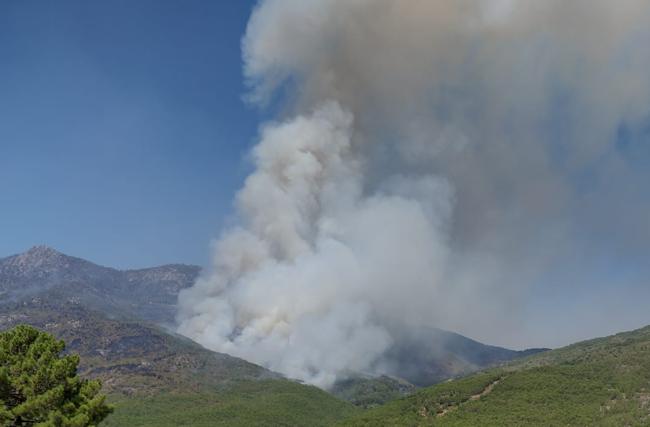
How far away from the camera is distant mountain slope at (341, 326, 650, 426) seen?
11006cm

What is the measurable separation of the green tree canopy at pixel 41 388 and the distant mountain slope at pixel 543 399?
92442 mm

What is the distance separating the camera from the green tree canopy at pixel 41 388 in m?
35.6

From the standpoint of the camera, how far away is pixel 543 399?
122 m

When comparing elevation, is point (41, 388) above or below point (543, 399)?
below

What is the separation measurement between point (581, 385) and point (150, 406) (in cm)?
12545

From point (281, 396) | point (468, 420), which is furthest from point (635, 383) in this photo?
point (281, 396)

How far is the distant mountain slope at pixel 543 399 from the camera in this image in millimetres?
110062

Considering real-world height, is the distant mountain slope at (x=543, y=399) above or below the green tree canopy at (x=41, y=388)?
above

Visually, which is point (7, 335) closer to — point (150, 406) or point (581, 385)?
point (581, 385)

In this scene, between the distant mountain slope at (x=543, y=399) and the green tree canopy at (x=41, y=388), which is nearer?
the green tree canopy at (x=41, y=388)

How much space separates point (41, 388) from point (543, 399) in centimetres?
11200

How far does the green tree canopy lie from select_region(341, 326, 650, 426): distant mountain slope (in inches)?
3639

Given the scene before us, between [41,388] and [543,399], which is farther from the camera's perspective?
[543,399]

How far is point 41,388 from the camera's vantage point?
36906mm
